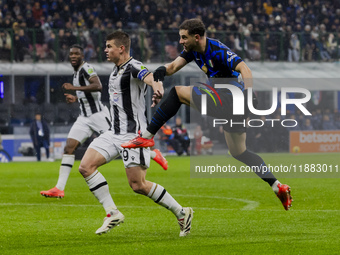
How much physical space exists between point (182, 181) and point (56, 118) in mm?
11110

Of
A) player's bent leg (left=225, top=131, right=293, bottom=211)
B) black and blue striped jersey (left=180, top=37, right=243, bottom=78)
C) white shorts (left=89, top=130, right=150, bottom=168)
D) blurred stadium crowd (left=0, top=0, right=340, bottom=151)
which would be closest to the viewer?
black and blue striped jersey (left=180, top=37, right=243, bottom=78)

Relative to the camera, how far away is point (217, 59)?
7730 millimetres

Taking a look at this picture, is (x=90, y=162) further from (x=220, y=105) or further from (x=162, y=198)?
(x=220, y=105)

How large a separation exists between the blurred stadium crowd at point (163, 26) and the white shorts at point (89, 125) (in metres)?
14.7

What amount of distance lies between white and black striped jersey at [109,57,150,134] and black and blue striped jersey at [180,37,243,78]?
0.67 meters

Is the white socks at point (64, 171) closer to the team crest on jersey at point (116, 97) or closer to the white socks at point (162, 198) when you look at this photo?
the team crest on jersey at point (116, 97)

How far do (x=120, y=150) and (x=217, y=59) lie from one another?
4.93 feet

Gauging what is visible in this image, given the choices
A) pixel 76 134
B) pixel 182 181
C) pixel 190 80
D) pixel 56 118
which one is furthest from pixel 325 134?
pixel 76 134

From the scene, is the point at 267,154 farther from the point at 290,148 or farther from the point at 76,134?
the point at 76,134

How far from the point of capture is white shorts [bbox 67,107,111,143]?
40.1 feet

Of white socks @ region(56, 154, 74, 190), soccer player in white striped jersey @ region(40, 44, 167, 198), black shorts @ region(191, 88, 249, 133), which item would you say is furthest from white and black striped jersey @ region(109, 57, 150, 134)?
white socks @ region(56, 154, 74, 190)

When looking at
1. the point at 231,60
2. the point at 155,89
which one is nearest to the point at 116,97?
the point at 155,89

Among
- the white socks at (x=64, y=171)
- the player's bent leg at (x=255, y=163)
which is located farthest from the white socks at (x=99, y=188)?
the white socks at (x=64, y=171)

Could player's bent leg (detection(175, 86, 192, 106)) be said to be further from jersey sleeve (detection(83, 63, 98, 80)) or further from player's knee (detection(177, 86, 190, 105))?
jersey sleeve (detection(83, 63, 98, 80))
